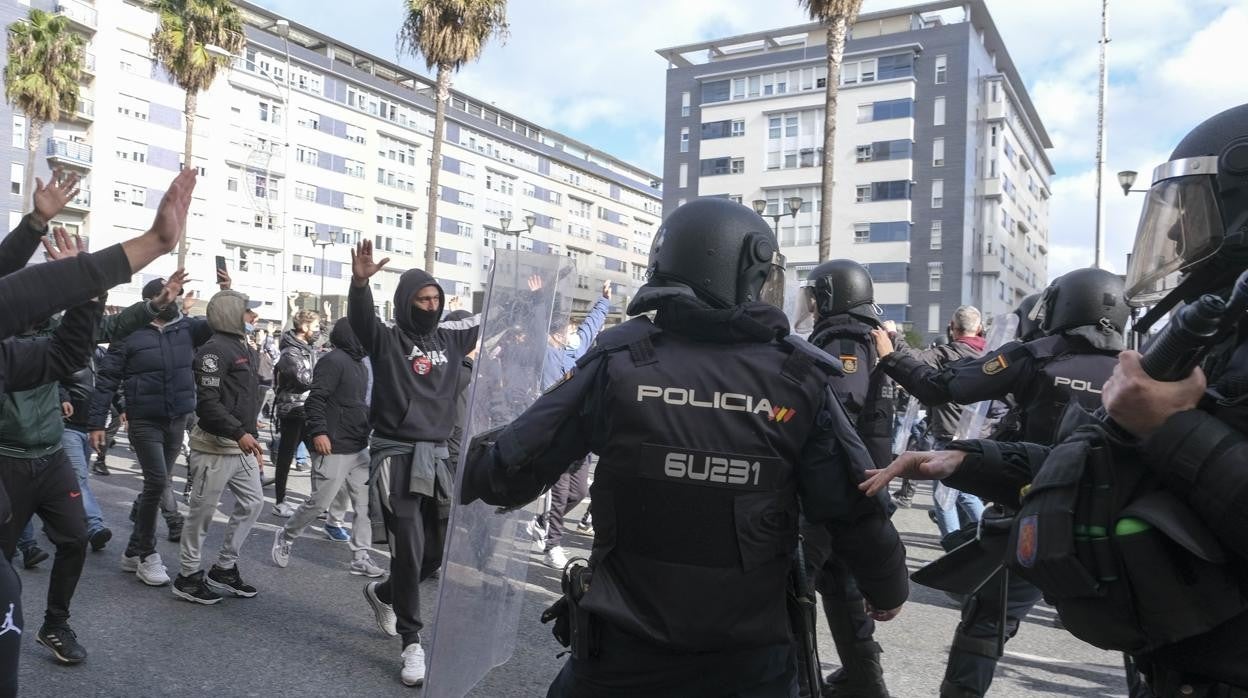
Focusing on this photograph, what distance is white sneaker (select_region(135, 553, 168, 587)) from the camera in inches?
236

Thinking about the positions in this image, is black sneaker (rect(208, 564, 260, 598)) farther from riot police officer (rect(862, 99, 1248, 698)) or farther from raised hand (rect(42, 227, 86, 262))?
riot police officer (rect(862, 99, 1248, 698))

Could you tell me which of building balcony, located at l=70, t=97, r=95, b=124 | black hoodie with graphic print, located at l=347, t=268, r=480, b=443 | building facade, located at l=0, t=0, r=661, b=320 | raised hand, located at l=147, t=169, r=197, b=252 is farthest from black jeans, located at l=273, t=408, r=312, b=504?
building balcony, located at l=70, t=97, r=95, b=124

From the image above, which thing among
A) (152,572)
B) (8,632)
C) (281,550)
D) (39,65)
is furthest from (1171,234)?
(39,65)

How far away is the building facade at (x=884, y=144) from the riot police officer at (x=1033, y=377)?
4331 cm

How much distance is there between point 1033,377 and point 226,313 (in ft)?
16.6

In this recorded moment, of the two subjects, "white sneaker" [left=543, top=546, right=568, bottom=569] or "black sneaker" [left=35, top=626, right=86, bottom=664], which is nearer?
"black sneaker" [left=35, top=626, right=86, bottom=664]

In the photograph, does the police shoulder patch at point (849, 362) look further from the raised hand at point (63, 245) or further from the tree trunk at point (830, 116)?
the tree trunk at point (830, 116)

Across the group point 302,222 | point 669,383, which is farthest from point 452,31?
point 302,222

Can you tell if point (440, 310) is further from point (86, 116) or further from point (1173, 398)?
point (86, 116)

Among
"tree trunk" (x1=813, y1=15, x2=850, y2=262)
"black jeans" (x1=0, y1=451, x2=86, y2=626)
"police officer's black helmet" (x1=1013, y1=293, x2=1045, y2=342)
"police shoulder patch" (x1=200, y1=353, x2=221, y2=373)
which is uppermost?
"tree trunk" (x1=813, y1=15, x2=850, y2=262)

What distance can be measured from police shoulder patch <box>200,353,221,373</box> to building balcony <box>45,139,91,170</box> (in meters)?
42.6

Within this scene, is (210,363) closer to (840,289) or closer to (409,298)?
(409,298)

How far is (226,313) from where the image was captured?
618 centimetres

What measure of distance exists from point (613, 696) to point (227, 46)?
26495 mm
